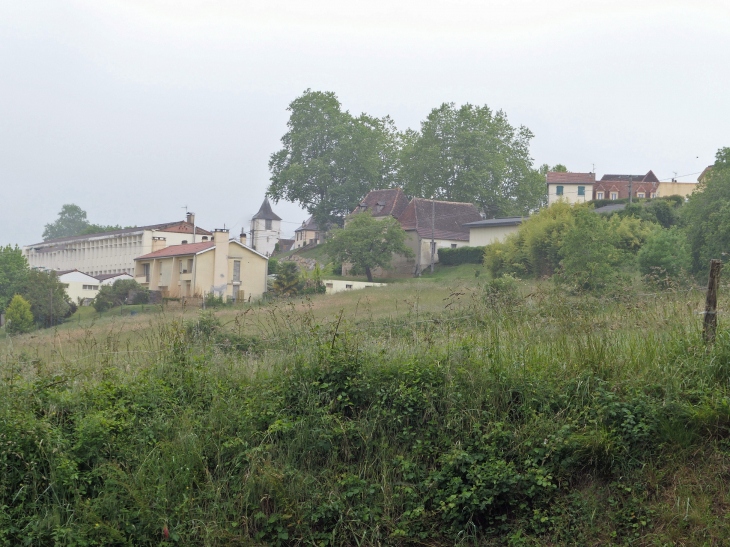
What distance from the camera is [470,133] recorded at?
7350 cm

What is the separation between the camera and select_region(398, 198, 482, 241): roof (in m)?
67.9

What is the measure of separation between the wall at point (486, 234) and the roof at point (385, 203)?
11125mm

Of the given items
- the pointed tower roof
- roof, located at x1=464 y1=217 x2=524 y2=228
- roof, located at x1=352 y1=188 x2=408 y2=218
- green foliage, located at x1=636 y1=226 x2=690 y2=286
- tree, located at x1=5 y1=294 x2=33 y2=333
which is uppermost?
the pointed tower roof

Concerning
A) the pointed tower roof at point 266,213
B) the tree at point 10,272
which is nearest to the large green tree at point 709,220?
the tree at point 10,272

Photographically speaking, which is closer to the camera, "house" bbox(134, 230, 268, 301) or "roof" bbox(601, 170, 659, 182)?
"house" bbox(134, 230, 268, 301)

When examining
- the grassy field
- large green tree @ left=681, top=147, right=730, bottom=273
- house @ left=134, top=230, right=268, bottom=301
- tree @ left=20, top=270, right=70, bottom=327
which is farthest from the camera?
tree @ left=20, top=270, right=70, bottom=327

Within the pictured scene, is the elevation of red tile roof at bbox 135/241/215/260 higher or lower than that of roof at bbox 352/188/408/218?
lower

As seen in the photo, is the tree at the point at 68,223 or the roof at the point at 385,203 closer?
the roof at the point at 385,203

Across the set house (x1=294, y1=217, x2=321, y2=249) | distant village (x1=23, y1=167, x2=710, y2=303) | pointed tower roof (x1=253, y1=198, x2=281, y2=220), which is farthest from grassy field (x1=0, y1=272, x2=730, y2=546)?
pointed tower roof (x1=253, y1=198, x2=281, y2=220)

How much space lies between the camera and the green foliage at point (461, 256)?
206ft

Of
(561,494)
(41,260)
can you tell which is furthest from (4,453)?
(41,260)

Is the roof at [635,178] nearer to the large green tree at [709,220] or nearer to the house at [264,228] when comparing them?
the house at [264,228]

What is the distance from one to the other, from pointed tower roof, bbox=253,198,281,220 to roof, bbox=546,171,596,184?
158ft

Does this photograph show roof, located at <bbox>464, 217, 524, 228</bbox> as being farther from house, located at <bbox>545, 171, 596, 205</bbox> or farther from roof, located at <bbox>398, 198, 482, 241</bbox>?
house, located at <bbox>545, 171, 596, 205</bbox>
